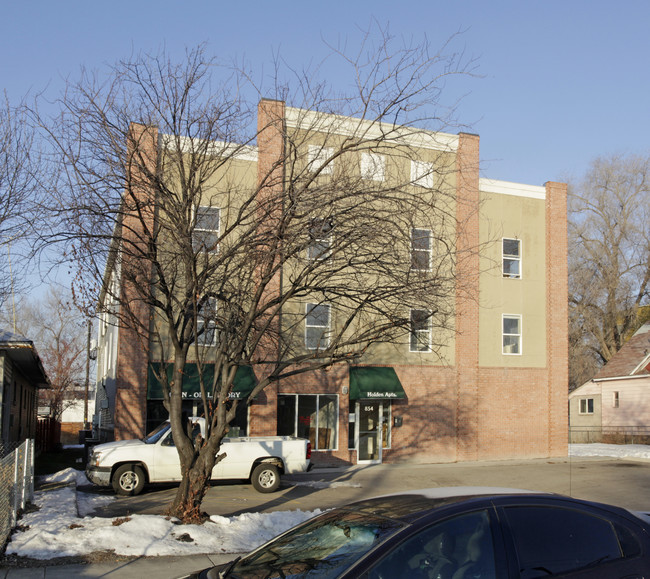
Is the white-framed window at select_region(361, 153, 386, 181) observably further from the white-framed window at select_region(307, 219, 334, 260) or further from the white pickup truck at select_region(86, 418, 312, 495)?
the white pickup truck at select_region(86, 418, 312, 495)

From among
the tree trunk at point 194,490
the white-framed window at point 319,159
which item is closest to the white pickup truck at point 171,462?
the tree trunk at point 194,490

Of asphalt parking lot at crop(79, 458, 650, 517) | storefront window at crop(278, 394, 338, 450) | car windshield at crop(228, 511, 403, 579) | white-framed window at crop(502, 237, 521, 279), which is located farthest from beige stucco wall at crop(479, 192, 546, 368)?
car windshield at crop(228, 511, 403, 579)

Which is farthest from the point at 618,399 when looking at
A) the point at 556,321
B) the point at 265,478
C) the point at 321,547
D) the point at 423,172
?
the point at 321,547

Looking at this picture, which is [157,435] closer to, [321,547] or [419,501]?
[321,547]

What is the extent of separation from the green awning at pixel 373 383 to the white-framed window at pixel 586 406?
67.1ft

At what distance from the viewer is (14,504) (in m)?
10.4

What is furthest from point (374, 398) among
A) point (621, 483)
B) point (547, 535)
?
point (547, 535)

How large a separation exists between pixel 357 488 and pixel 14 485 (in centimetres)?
912

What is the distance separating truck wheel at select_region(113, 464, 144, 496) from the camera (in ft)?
49.5

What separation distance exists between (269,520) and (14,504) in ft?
12.9

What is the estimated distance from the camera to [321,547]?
4.46m

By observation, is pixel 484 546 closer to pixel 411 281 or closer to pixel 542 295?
pixel 411 281

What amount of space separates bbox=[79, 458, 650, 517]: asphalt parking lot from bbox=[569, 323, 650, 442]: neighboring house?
10.1 m

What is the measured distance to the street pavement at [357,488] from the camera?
27.5 ft
